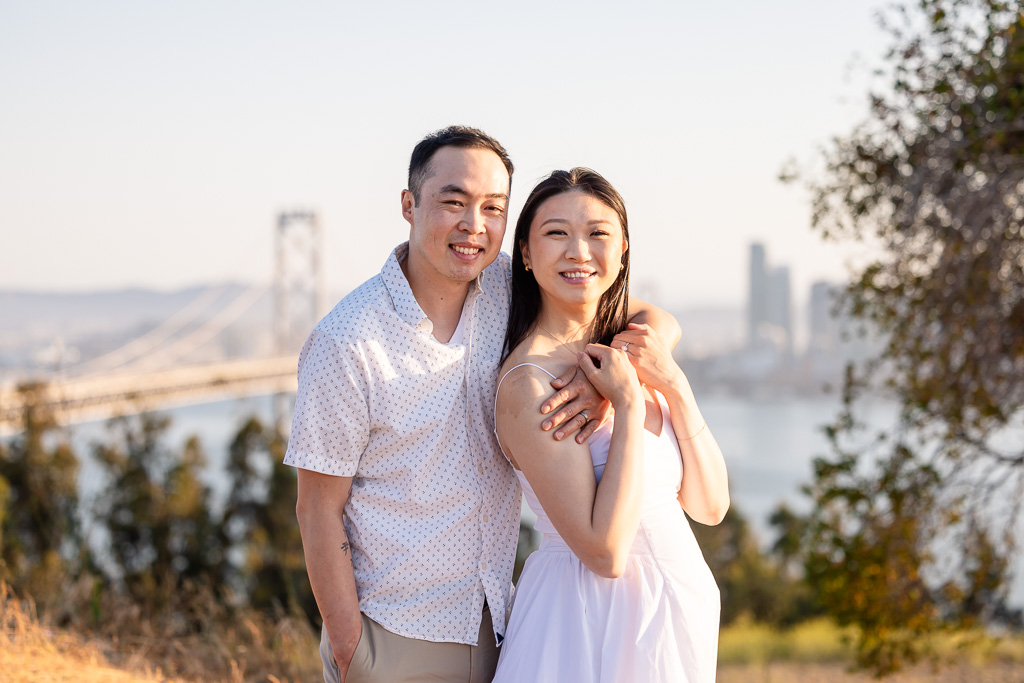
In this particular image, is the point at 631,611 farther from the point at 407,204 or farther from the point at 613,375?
the point at 407,204

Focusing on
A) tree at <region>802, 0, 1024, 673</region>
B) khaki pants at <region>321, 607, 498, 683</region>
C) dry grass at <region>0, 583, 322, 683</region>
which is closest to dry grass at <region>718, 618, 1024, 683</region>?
tree at <region>802, 0, 1024, 673</region>

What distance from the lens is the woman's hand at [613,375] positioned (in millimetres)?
1528

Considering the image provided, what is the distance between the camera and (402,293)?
166 centimetres

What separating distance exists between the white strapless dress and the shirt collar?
358 mm

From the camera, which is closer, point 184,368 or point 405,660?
point 405,660

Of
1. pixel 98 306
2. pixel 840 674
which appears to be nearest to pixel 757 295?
pixel 98 306

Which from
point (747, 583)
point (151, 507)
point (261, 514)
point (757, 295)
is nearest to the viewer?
point (151, 507)

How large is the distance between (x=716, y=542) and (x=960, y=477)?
1084 cm

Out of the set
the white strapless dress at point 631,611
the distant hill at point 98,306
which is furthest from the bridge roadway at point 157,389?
the distant hill at point 98,306

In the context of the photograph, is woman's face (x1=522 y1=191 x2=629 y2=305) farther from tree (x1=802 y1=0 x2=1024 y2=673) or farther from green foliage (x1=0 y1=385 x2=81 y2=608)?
green foliage (x1=0 y1=385 x2=81 y2=608)

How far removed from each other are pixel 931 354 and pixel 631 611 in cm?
289

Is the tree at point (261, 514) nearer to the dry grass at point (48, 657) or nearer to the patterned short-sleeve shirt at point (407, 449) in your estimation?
the dry grass at point (48, 657)

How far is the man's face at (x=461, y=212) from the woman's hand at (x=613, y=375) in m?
0.28

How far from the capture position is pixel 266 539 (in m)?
12.6
